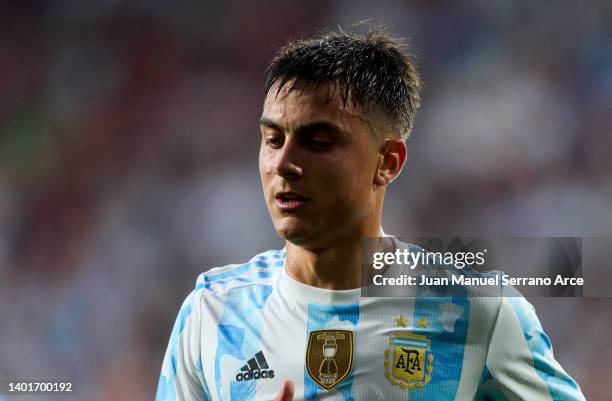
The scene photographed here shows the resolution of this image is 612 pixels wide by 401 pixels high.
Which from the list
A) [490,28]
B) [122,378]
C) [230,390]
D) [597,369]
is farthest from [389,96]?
[122,378]

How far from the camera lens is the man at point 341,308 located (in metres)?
2.28

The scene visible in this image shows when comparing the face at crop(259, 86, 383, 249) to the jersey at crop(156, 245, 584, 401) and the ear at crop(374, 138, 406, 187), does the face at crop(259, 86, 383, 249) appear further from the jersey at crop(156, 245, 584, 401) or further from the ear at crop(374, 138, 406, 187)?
the jersey at crop(156, 245, 584, 401)

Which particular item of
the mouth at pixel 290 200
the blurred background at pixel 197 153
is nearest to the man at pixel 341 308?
the mouth at pixel 290 200

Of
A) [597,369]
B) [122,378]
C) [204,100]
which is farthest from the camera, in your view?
→ [204,100]

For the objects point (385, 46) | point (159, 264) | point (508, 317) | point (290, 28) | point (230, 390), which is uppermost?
point (290, 28)

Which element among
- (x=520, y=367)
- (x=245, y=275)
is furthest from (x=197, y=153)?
(x=520, y=367)

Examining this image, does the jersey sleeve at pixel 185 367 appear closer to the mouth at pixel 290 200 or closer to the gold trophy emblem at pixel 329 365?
the gold trophy emblem at pixel 329 365

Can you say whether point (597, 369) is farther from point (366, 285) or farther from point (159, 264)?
point (159, 264)

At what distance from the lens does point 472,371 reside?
7.57 feet

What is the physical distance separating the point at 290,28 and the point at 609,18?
5.60ft

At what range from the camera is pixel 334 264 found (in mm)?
2428

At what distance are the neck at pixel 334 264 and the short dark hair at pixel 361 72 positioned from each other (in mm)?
415

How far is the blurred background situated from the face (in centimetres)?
165

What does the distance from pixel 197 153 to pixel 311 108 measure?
7.60 feet
